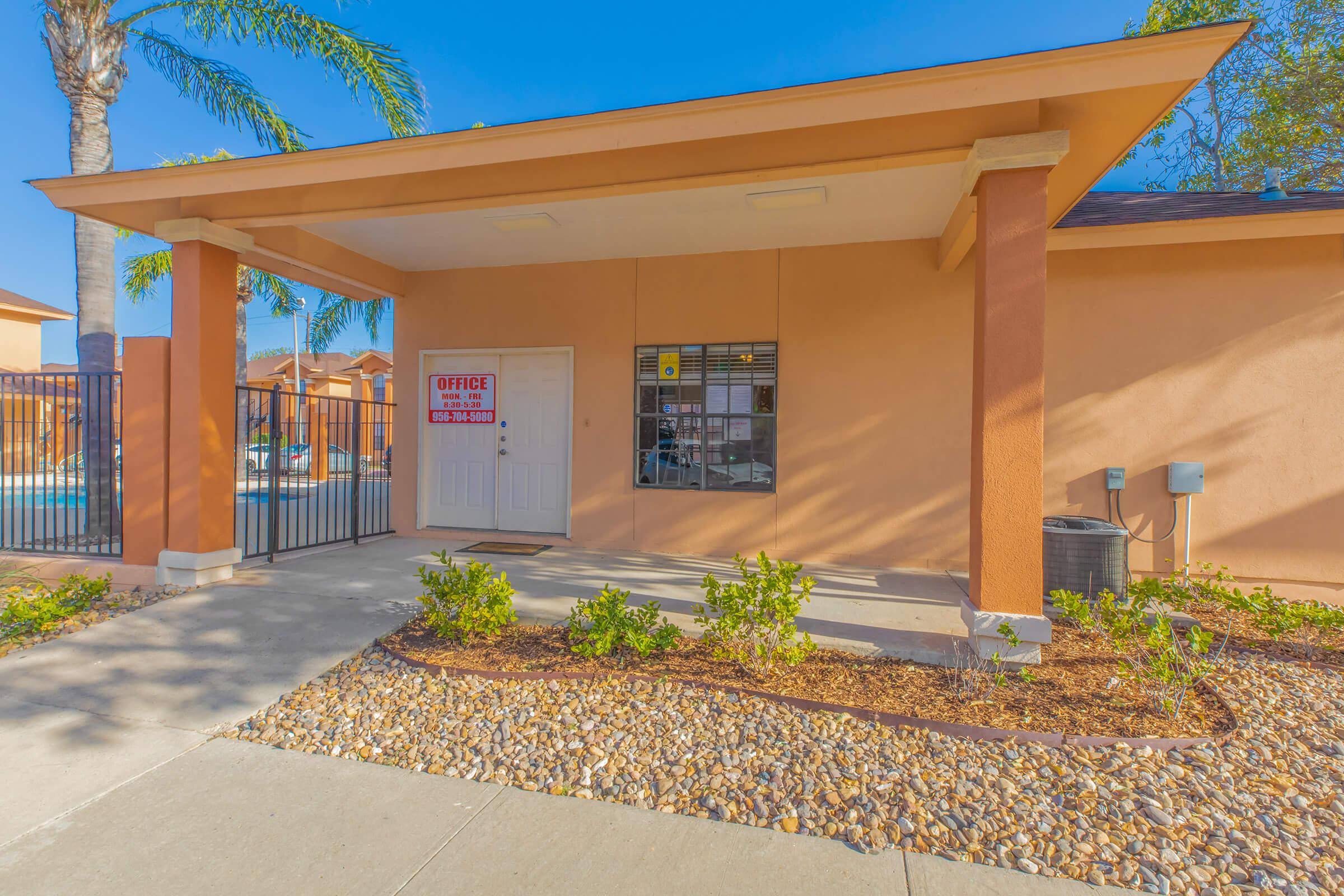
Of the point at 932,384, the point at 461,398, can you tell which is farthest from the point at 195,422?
the point at 932,384

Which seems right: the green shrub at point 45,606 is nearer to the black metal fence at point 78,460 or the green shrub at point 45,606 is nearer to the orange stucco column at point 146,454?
the orange stucco column at point 146,454

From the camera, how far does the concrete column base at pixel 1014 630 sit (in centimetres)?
347

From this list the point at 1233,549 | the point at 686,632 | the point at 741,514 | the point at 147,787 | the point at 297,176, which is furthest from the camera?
the point at 741,514

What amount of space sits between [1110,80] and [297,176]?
508cm

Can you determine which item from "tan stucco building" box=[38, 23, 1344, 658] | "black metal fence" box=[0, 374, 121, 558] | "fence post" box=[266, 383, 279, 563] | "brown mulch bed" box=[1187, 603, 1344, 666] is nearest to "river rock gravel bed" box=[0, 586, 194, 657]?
"tan stucco building" box=[38, 23, 1344, 658]

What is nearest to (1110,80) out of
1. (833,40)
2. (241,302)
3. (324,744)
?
(324,744)

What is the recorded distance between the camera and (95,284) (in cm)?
679

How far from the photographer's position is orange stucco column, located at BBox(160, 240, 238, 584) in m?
5.03

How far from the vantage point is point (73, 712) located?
3.15 m

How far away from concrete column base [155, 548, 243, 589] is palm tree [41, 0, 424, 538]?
1.68 m

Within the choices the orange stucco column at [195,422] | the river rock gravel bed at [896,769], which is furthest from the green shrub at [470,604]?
the orange stucco column at [195,422]

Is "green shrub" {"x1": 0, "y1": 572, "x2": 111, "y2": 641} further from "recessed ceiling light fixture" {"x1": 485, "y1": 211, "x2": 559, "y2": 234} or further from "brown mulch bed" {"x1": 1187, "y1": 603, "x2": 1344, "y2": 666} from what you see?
"brown mulch bed" {"x1": 1187, "y1": 603, "x2": 1344, "y2": 666}

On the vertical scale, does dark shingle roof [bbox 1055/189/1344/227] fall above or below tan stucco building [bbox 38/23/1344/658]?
above

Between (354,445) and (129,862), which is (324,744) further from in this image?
(354,445)
